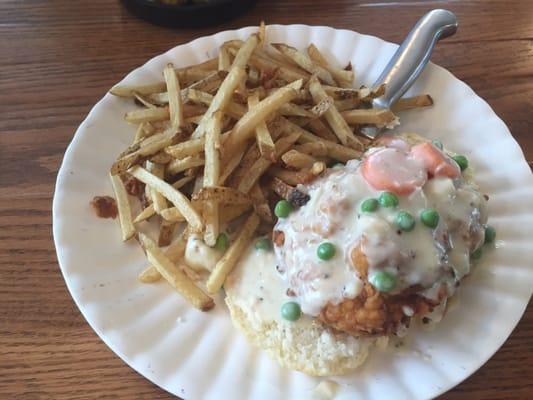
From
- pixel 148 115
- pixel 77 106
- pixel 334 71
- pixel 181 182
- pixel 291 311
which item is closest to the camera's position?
pixel 291 311

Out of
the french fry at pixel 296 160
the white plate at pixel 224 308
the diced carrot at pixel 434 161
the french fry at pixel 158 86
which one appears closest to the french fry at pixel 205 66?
the french fry at pixel 158 86

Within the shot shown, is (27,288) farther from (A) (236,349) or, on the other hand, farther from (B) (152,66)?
(B) (152,66)

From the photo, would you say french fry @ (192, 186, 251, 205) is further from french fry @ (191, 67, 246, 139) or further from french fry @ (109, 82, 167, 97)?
french fry @ (109, 82, 167, 97)

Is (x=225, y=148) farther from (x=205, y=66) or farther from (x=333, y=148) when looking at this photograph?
(x=205, y=66)

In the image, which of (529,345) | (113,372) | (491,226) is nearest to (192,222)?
(113,372)

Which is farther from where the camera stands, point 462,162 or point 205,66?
point 205,66

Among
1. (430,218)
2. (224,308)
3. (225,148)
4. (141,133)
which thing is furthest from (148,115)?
(430,218)
